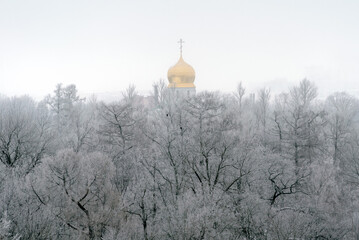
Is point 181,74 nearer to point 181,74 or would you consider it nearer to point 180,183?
point 181,74

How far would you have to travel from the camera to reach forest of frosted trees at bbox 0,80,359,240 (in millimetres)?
12312

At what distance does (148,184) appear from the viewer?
51.4 ft

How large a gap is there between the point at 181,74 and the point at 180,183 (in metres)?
32.6

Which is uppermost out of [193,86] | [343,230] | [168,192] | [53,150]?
[193,86]

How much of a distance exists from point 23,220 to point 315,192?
14.8 meters

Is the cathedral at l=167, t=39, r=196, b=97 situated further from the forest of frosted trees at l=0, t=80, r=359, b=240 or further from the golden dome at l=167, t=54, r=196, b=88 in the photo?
the forest of frosted trees at l=0, t=80, r=359, b=240

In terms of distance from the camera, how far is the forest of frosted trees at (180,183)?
40.4 feet

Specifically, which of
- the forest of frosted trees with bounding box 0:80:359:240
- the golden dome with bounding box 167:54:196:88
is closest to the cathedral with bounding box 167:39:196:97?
the golden dome with bounding box 167:54:196:88

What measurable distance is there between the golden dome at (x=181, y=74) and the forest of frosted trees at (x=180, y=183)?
24502mm

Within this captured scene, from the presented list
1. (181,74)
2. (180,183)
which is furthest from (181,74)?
(180,183)

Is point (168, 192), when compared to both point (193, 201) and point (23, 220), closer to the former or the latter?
point (193, 201)

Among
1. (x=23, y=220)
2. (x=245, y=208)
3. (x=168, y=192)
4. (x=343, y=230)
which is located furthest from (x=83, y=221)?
(x=343, y=230)

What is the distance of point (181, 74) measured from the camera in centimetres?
4684

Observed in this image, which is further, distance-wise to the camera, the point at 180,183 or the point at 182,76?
the point at 182,76
